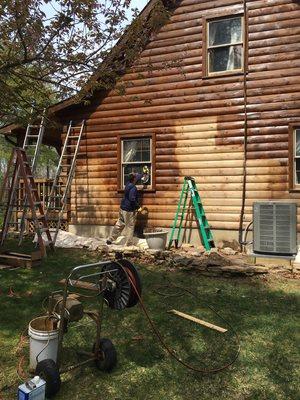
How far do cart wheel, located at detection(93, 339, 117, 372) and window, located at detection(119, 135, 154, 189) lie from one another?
8.07 m

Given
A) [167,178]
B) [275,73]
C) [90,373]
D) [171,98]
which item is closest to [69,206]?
[167,178]

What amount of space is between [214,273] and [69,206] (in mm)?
6802

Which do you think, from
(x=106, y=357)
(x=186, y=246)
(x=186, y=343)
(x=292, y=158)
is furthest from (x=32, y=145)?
(x=106, y=357)

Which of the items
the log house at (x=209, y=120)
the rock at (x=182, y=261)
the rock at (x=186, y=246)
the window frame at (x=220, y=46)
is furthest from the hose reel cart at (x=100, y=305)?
the window frame at (x=220, y=46)

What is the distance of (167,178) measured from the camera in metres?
12.0

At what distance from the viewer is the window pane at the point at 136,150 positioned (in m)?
12.4

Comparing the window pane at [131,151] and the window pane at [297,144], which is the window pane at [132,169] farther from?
Answer: the window pane at [297,144]

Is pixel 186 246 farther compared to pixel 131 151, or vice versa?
pixel 131 151

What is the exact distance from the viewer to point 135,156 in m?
12.6

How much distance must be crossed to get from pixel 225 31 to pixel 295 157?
422cm

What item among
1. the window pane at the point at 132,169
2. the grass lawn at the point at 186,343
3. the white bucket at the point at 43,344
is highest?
the window pane at the point at 132,169

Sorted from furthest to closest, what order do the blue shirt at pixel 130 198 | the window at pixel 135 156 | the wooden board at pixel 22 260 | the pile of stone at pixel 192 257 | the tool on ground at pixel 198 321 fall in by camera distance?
the window at pixel 135 156
the blue shirt at pixel 130 198
the wooden board at pixel 22 260
the pile of stone at pixel 192 257
the tool on ground at pixel 198 321

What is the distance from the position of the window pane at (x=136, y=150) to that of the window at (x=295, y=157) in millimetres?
4252

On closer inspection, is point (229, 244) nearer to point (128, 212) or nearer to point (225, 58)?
point (128, 212)
